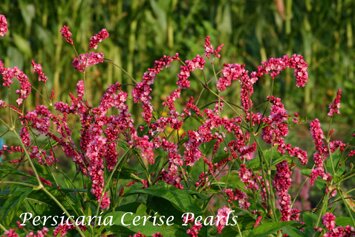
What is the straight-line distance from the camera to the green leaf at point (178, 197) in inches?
96.7

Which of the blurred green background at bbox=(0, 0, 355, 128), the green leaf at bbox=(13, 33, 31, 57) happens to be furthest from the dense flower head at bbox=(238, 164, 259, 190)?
the green leaf at bbox=(13, 33, 31, 57)

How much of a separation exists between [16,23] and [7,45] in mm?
233

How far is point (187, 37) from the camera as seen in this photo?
9.07 meters

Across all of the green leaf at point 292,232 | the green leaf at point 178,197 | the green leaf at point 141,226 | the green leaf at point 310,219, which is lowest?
the green leaf at point 292,232

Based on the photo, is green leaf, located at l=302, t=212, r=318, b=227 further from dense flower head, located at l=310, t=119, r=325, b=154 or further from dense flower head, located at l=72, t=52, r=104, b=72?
dense flower head, located at l=72, t=52, r=104, b=72

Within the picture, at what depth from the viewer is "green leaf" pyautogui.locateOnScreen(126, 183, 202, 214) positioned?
8.05 ft

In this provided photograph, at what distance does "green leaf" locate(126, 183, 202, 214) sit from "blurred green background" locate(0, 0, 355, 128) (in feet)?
17.6

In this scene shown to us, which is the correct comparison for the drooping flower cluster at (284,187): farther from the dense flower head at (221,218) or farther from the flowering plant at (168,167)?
the dense flower head at (221,218)

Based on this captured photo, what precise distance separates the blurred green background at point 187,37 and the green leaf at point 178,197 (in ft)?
17.6

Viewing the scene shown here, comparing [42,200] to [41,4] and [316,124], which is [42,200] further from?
[41,4]

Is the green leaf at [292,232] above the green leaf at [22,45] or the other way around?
the other way around

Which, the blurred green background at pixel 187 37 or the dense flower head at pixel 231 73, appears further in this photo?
the blurred green background at pixel 187 37

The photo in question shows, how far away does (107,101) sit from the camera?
8.66ft

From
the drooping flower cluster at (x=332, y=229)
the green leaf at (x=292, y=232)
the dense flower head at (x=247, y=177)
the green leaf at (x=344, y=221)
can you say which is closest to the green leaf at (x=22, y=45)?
the dense flower head at (x=247, y=177)
